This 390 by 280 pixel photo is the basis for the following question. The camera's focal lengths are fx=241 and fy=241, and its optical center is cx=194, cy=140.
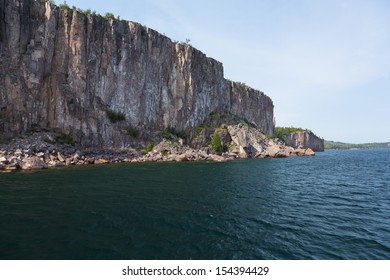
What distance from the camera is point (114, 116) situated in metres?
76.4

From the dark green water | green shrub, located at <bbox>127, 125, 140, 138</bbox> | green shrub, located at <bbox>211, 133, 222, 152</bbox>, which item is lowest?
the dark green water

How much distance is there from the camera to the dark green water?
1282cm

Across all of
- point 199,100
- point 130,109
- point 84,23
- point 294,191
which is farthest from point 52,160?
point 199,100

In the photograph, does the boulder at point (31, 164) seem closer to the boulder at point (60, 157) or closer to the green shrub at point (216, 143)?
the boulder at point (60, 157)

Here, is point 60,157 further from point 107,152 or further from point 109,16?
point 109,16

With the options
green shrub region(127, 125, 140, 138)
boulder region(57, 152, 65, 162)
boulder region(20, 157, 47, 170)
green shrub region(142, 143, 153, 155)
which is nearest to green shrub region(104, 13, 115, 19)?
green shrub region(127, 125, 140, 138)

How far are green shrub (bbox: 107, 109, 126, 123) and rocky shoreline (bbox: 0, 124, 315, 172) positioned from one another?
10.5 meters

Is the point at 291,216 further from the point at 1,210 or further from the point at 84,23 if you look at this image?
the point at 84,23

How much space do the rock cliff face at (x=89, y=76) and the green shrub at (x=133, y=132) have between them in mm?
1638

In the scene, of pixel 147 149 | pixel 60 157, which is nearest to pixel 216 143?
pixel 147 149

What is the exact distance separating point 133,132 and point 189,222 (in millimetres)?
65363

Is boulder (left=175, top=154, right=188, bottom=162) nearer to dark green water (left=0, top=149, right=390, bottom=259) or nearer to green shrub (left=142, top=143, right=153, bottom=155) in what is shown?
green shrub (left=142, top=143, right=153, bottom=155)

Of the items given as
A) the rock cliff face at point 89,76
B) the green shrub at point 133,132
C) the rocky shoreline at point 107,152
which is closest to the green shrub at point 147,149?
the rocky shoreline at point 107,152

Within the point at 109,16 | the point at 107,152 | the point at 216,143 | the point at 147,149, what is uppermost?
the point at 109,16
